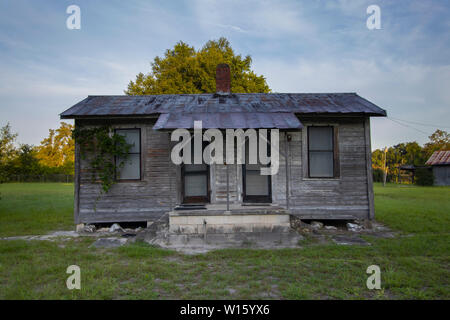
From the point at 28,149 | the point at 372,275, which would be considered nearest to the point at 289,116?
the point at 372,275

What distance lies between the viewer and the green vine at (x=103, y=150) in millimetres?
8766

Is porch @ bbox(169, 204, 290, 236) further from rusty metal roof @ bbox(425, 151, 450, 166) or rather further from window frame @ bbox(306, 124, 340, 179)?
rusty metal roof @ bbox(425, 151, 450, 166)

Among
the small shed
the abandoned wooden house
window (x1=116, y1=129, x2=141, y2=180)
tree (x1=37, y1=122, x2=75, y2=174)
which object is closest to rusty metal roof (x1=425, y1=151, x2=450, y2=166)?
the small shed

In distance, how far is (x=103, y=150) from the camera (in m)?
8.88

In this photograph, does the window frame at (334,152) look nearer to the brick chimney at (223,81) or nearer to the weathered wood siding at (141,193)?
the brick chimney at (223,81)

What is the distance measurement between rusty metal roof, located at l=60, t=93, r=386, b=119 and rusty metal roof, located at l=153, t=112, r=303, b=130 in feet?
2.17

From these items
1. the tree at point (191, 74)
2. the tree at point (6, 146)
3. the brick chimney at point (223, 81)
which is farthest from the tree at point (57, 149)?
the brick chimney at point (223, 81)

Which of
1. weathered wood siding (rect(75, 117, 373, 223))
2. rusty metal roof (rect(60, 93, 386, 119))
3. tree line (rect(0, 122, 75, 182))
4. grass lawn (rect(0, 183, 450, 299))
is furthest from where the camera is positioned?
tree line (rect(0, 122, 75, 182))

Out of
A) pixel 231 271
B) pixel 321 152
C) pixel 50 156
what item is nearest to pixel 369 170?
pixel 321 152

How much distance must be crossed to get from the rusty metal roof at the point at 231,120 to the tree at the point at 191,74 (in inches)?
611

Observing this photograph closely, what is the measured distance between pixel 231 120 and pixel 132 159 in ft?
11.9

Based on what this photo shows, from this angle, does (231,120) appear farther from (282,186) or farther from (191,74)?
(191,74)

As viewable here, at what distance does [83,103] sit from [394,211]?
1253cm

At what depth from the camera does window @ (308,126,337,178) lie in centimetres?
905
